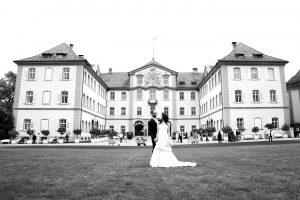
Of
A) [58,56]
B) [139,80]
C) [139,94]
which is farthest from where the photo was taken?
[139,80]

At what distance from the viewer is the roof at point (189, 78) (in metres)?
53.8

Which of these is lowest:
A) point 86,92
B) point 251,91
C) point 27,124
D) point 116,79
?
point 27,124

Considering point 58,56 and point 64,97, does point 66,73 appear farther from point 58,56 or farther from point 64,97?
point 64,97

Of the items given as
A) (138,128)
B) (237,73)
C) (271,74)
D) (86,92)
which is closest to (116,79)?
(138,128)

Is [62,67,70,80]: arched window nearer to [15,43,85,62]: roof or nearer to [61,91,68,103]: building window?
[15,43,85,62]: roof

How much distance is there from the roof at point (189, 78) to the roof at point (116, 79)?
11564mm

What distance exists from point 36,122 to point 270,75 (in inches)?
1358

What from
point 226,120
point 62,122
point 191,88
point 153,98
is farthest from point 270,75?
point 62,122

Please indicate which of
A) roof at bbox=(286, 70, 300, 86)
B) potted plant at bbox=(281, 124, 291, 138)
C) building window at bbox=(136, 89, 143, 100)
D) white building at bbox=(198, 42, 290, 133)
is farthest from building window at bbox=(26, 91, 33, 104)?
roof at bbox=(286, 70, 300, 86)

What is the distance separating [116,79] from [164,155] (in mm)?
47920

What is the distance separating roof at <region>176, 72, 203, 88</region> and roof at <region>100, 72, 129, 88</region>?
11.6m

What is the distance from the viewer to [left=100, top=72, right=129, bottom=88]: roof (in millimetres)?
53656

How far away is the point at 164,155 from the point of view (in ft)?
28.8

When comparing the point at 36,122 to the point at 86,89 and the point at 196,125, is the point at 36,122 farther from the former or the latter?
the point at 196,125
